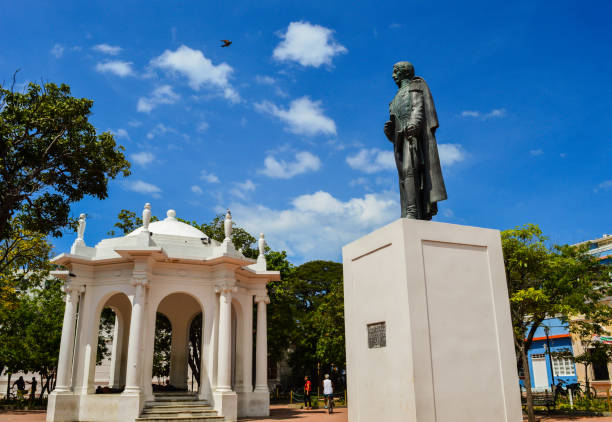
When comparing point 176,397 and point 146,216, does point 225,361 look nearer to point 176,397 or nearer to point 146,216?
point 176,397

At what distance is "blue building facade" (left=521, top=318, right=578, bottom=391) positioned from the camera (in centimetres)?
3055

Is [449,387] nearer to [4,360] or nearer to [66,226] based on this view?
[66,226]

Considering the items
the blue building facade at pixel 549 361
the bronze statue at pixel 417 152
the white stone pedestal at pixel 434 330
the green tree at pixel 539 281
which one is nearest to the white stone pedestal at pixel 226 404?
the green tree at pixel 539 281

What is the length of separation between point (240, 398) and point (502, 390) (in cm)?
1486

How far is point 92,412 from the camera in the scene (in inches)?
618

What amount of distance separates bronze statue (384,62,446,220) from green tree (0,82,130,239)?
12.9 meters

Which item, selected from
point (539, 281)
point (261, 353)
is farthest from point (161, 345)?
point (539, 281)

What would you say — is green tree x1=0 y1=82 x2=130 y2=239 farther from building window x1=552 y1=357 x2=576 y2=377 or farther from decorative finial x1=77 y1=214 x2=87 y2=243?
building window x1=552 y1=357 x2=576 y2=377

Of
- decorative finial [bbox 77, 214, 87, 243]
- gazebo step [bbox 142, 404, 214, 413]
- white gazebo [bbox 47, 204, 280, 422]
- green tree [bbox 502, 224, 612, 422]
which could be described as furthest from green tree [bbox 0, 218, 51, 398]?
green tree [bbox 502, 224, 612, 422]

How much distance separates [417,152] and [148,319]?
13.6 meters

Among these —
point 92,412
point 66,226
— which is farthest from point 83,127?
point 92,412

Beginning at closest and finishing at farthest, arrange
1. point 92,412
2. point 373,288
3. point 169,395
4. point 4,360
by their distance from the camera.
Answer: point 373,288, point 92,412, point 169,395, point 4,360

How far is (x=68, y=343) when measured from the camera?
16594 mm

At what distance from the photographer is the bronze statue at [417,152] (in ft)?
18.8
